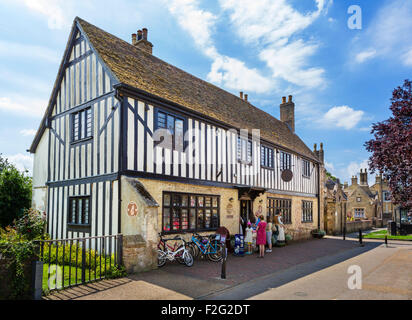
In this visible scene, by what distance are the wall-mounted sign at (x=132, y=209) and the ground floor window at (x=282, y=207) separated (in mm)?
10493

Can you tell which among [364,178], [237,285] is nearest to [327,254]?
[237,285]

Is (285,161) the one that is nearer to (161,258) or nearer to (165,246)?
(165,246)

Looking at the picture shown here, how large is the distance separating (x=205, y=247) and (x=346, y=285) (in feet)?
17.5

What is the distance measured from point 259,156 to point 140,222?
10.0 metres

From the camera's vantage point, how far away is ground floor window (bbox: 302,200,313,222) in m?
22.9

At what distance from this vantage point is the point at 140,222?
9445mm

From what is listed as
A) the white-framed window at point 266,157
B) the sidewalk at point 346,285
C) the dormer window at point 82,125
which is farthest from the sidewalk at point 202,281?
the white-framed window at point 266,157

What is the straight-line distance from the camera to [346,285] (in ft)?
27.0

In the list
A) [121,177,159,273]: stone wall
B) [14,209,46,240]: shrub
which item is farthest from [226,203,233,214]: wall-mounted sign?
[14,209,46,240]: shrub

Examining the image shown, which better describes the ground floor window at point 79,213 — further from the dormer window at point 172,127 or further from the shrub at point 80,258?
the dormer window at point 172,127

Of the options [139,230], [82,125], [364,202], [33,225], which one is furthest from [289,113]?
[364,202]

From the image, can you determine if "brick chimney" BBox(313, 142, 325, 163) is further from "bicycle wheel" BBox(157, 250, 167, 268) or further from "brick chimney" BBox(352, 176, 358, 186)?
"brick chimney" BBox(352, 176, 358, 186)

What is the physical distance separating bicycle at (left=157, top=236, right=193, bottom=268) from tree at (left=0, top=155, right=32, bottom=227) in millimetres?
9647
